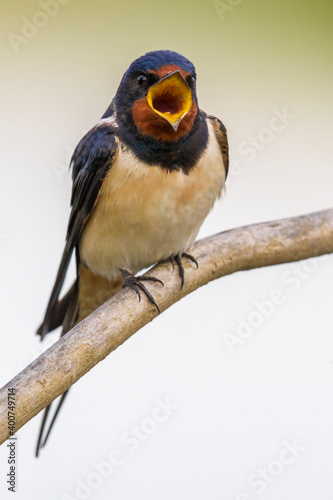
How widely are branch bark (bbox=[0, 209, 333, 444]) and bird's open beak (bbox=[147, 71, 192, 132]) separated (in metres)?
0.32

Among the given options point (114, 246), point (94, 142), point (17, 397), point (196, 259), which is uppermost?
point (94, 142)

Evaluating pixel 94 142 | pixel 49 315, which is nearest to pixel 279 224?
pixel 94 142

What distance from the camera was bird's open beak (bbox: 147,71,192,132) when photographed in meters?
1.22

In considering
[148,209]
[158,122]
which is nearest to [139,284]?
[148,209]

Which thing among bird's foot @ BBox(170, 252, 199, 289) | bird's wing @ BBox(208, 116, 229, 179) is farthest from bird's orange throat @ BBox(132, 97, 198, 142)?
bird's foot @ BBox(170, 252, 199, 289)

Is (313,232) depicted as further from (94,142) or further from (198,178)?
(94,142)

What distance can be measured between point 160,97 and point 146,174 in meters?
0.15

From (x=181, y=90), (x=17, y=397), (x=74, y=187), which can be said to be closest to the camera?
(x=17, y=397)

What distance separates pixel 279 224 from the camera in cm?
148

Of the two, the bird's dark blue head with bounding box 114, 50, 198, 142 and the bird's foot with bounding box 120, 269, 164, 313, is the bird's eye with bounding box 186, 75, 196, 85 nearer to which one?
the bird's dark blue head with bounding box 114, 50, 198, 142

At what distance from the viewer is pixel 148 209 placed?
1316 millimetres

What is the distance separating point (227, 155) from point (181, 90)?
27 centimetres

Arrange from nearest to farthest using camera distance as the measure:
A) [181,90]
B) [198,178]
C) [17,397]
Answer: [17,397]
[181,90]
[198,178]

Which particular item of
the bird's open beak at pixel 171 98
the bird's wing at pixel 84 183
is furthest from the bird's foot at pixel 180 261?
the bird's open beak at pixel 171 98
